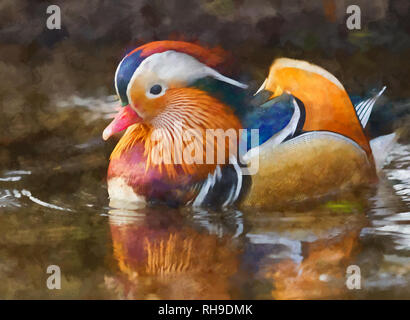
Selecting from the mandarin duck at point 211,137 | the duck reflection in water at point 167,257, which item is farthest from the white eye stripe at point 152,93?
the duck reflection in water at point 167,257

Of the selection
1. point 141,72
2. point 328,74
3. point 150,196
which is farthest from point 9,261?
point 328,74

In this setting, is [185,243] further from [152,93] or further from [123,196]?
[152,93]

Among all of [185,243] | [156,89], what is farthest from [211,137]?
[185,243]

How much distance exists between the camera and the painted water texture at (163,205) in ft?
5.31

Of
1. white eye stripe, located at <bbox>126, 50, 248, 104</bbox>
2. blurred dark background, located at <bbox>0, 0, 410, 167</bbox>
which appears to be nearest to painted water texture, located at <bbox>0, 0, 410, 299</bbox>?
blurred dark background, located at <bbox>0, 0, 410, 167</bbox>

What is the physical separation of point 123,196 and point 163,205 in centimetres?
12

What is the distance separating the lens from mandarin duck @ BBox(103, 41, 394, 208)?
5.90 feet

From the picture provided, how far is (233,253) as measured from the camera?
5.38ft

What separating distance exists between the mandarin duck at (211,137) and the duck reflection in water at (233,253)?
6 centimetres

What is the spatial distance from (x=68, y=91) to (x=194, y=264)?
28.5 inches

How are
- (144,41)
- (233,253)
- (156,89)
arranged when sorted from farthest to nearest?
(144,41)
(156,89)
(233,253)

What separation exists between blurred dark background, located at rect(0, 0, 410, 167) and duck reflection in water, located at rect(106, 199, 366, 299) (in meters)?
0.34

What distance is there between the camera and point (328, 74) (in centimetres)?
193

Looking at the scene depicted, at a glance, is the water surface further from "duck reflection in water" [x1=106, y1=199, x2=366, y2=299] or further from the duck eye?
the duck eye
